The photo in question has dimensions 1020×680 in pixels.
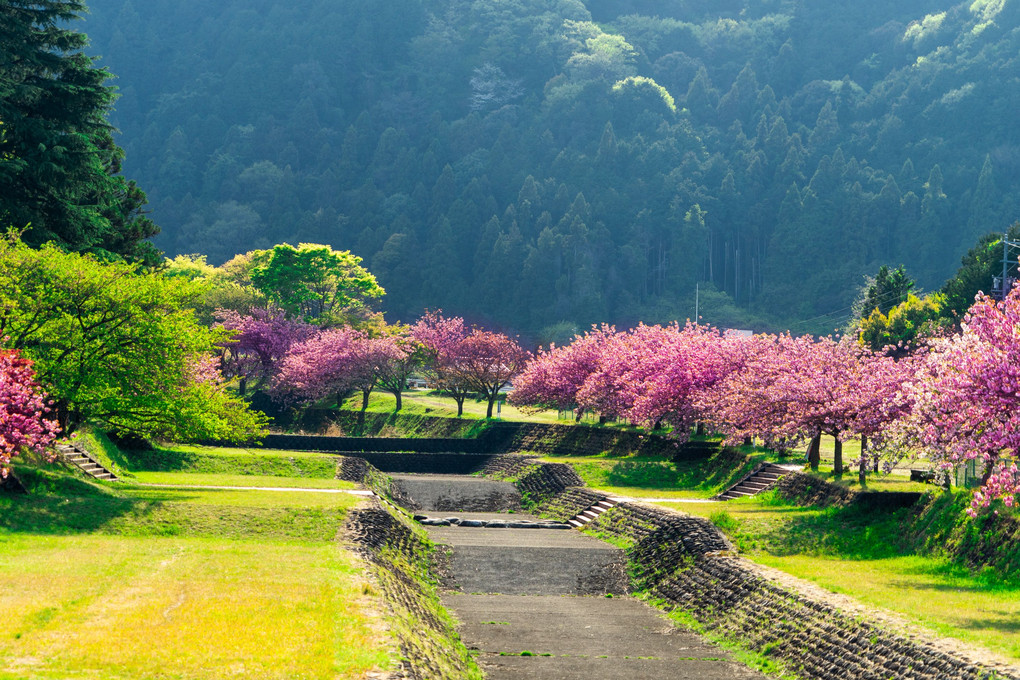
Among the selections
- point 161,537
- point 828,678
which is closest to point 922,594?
point 828,678

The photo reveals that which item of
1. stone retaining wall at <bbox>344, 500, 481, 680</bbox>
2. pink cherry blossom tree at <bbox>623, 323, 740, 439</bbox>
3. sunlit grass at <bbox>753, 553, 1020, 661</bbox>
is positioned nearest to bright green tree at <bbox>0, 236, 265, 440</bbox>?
stone retaining wall at <bbox>344, 500, 481, 680</bbox>

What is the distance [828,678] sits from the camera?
26.6 meters

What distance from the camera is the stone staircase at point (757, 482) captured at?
50.6 m

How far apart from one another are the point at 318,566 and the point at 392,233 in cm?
16365

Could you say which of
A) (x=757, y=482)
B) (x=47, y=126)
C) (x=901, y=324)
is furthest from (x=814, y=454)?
(x=901, y=324)

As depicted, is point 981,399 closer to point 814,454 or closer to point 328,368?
point 814,454

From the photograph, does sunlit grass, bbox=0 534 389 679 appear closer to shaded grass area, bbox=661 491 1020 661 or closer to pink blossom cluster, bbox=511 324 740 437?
shaded grass area, bbox=661 491 1020 661

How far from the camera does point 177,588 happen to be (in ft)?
88.9

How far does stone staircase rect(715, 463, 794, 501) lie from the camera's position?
50594 mm

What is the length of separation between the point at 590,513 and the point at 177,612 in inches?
1282

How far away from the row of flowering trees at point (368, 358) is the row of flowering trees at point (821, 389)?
4294 mm

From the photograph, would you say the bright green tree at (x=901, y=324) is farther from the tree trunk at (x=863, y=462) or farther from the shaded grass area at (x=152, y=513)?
the shaded grass area at (x=152, y=513)

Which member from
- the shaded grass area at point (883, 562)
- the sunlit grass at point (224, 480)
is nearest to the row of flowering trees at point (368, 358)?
the sunlit grass at point (224, 480)

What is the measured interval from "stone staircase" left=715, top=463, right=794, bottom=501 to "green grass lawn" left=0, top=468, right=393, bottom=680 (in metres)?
19.3
